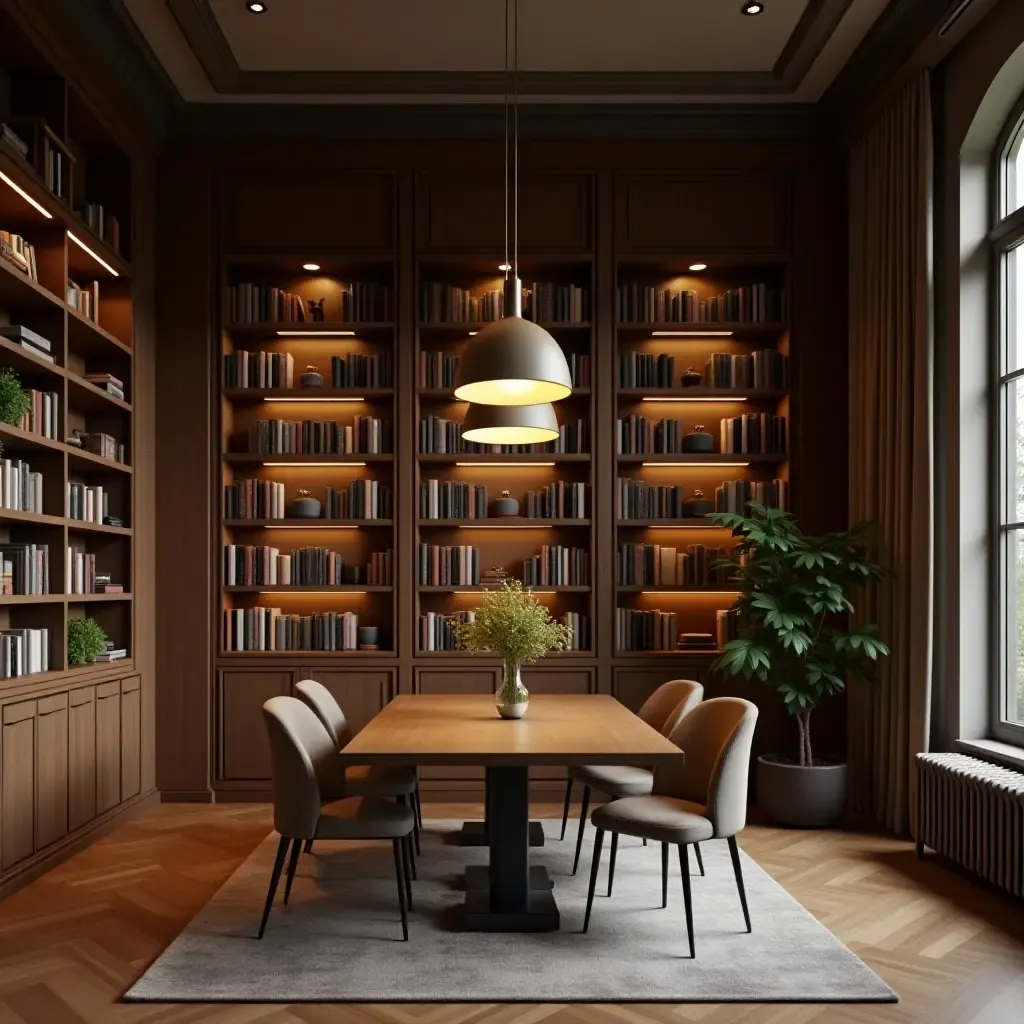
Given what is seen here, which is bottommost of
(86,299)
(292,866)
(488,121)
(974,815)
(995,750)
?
(292,866)

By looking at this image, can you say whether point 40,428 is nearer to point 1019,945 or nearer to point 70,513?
point 70,513

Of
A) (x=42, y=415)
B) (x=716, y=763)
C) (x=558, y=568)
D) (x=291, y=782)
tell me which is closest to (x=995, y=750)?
(x=716, y=763)

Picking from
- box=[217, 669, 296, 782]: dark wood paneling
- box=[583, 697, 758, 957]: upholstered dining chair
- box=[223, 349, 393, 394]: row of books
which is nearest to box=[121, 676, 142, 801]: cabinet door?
box=[217, 669, 296, 782]: dark wood paneling

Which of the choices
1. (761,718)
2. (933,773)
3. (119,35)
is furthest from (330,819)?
(119,35)

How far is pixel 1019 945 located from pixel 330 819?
2.65 metres

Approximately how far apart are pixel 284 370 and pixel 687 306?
2618 mm

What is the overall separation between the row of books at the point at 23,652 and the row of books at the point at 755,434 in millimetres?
4193

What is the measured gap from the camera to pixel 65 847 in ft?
18.1

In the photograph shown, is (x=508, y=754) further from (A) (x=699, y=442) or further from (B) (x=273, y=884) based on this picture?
(A) (x=699, y=442)

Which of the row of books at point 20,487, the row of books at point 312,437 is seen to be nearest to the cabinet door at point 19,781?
the row of books at point 20,487

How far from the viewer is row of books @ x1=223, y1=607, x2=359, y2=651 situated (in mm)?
7176

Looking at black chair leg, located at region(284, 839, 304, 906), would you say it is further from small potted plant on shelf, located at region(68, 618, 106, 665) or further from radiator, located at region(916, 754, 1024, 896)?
radiator, located at region(916, 754, 1024, 896)

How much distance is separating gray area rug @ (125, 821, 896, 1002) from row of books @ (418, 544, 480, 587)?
230 centimetres

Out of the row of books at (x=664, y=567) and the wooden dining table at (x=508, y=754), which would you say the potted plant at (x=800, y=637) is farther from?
the wooden dining table at (x=508, y=754)
